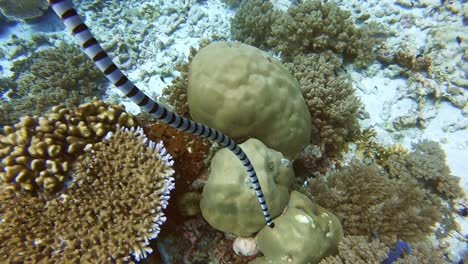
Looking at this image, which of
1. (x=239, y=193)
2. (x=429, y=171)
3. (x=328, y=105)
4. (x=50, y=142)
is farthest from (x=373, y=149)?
(x=50, y=142)

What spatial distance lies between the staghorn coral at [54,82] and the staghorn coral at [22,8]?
1558 mm

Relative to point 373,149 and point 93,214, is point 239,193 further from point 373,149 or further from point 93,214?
point 373,149

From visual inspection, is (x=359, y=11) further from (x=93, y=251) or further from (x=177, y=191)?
(x=93, y=251)

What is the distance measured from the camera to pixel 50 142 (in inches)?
110

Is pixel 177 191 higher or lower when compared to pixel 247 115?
lower

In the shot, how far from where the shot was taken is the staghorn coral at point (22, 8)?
6719mm

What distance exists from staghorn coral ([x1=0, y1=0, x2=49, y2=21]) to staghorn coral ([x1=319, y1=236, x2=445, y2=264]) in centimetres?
788

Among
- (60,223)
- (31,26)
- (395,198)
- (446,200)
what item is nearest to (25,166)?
(60,223)

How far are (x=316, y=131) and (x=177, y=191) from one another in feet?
6.90

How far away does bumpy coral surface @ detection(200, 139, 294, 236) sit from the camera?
2.91 meters

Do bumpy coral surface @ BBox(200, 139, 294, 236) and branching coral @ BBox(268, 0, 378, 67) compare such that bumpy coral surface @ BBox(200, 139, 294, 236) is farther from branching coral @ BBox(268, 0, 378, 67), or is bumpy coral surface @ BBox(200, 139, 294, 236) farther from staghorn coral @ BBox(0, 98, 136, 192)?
branching coral @ BBox(268, 0, 378, 67)

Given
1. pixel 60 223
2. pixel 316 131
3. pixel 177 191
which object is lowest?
pixel 316 131

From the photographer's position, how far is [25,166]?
107 inches

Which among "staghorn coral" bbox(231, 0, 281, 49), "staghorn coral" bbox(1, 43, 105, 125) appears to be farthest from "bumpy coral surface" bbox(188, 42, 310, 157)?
"staghorn coral" bbox(1, 43, 105, 125)
